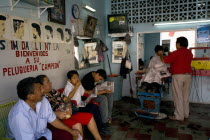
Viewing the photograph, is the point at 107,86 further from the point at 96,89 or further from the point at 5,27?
the point at 5,27

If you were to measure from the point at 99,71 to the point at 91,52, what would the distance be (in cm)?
124

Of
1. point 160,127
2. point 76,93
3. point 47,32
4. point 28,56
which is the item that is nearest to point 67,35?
point 47,32

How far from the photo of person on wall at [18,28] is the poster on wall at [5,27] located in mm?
92

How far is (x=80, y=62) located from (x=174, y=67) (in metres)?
2.07

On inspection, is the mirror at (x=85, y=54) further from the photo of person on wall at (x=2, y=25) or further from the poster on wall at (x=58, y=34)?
the photo of person on wall at (x=2, y=25)

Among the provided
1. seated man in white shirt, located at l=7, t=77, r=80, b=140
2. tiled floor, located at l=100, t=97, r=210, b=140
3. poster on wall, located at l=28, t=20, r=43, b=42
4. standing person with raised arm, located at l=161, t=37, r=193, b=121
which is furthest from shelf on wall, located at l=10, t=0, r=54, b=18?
standing person with raised arm, located at l=161, t=37, r=193, b=121

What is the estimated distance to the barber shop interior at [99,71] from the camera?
210cm

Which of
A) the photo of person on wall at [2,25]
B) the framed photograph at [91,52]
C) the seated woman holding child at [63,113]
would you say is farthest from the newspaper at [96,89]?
the photo of person on wall at [2,25]

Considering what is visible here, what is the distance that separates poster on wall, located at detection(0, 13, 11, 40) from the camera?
2.11m

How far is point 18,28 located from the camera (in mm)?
2357

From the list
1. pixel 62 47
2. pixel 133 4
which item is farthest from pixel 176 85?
pixel 133 4

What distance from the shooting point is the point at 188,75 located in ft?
11.9

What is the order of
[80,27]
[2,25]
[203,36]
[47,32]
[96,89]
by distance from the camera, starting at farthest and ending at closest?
[203,36]
[80,27]
[96,89]
[47,32]
[2,25]

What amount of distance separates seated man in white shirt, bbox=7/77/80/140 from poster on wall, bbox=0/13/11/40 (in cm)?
80
